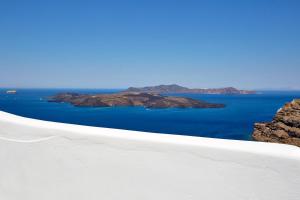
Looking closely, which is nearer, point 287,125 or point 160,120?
point 287,125

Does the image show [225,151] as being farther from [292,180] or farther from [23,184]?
[23,184]

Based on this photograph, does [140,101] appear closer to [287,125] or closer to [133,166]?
[287,125]

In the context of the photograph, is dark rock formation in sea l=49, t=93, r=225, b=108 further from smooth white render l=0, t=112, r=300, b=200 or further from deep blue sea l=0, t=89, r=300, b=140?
smooth white render l=0, t=112, r=300, b=200

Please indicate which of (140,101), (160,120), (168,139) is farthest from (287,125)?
(140,101)

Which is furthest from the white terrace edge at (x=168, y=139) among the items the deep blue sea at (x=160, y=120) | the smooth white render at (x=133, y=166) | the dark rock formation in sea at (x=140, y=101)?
the dark rock formation in sea at (x=140, y=101)

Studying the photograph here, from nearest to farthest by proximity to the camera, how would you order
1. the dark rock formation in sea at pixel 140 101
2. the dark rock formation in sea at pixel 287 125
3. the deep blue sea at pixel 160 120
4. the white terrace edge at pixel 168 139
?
the white terrace edge at pixel 168 139, the dark rock formation in sea at pixel 287 125, the deep blue sea at pixel 160 120, the dark rock formation in sea at pixel 140 101

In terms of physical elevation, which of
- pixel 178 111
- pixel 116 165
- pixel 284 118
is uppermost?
pixel 116 165

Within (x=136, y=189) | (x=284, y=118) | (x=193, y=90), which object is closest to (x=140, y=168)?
(x=136, y=189)

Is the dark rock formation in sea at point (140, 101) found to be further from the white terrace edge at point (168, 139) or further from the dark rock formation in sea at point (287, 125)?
the white terrace edge at point (168, 139)
